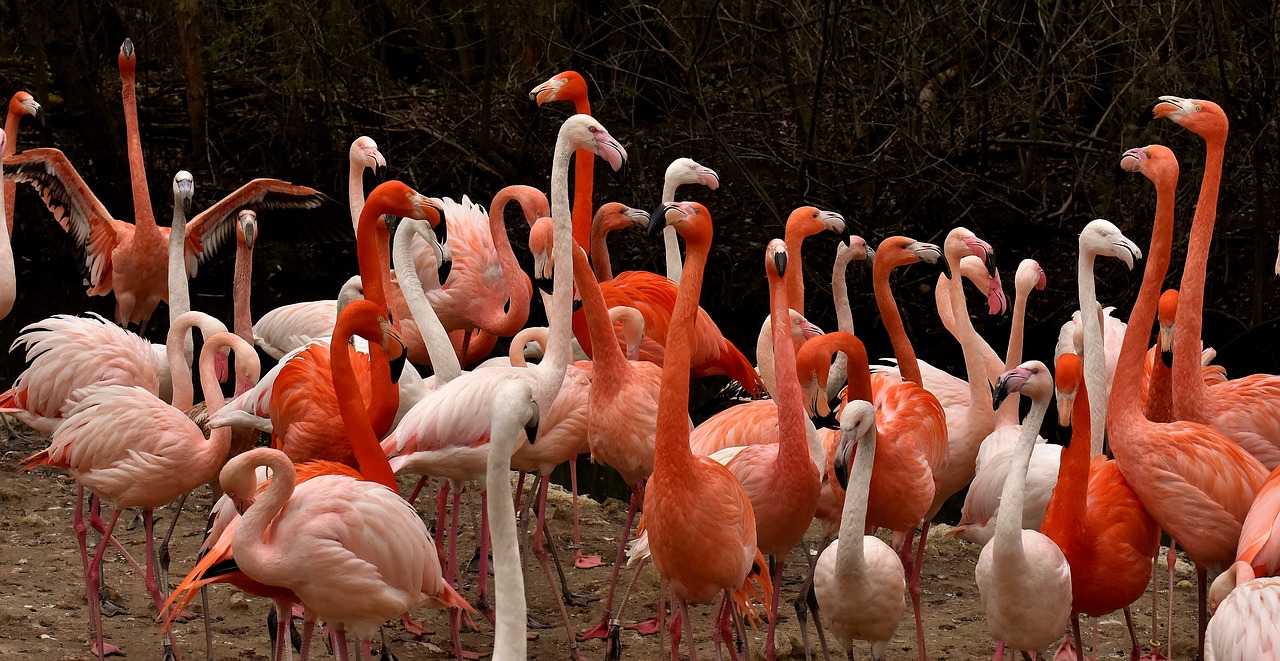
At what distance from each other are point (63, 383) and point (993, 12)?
600 centimetres

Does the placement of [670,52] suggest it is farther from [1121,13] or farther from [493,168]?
[1121,13]

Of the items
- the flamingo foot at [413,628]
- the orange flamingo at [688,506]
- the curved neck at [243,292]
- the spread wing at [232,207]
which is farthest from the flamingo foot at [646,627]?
the spread wing at [232,207]

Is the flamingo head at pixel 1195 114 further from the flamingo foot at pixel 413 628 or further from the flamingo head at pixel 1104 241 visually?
the flamingo foot at pixel 413 628

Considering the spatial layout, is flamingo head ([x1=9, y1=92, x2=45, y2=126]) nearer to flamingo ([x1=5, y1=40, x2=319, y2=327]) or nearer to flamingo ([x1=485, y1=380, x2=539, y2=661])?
flamingo ([x1=5, y1=40, x2=319, y2=327])

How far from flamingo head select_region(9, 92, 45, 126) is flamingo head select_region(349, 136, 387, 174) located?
204 centimetres

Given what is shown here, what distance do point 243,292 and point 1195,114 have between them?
154 inches

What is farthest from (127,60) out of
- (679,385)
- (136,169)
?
(679,385)

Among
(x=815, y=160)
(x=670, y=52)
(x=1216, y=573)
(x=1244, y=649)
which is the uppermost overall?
(x=670, y=52)

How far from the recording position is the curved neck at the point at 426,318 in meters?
4.83

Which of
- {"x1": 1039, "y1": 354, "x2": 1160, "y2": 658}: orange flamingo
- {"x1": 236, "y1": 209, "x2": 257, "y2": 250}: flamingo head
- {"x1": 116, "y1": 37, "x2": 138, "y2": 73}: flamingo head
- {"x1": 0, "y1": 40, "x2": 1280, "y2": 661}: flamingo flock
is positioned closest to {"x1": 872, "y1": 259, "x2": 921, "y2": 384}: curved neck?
{"x1": 0, "y1": 40, "x2": 1280, "y2": 661}: flamingo flock

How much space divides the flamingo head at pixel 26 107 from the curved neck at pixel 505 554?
5298 millimetres

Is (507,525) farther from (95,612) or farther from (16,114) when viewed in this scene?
(16,114)

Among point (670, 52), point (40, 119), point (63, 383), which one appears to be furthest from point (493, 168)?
point (63, 383)

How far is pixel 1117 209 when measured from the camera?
8.90 meters
